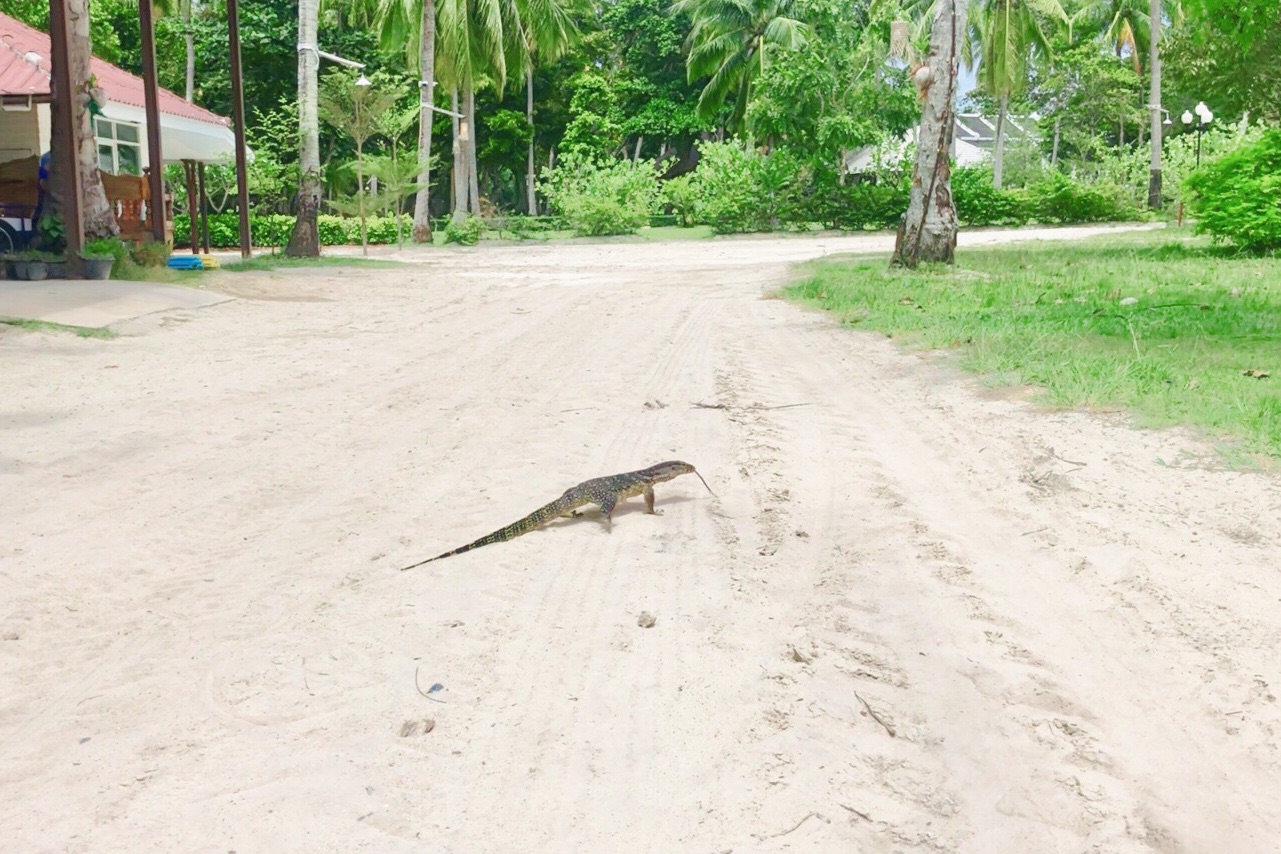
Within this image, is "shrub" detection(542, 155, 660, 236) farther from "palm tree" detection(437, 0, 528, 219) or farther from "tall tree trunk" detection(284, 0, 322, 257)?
"tall tree trunk" detection(284, 0, 322, 257)

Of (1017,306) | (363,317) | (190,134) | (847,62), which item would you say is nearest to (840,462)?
(1017,306)

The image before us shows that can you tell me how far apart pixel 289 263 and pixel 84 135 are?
5.68m

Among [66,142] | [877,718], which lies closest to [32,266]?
[66,142]

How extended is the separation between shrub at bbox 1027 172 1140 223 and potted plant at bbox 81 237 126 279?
31.0m

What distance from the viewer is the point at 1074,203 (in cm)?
3859

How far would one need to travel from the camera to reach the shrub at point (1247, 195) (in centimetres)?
1695

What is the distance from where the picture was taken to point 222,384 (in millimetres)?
7844

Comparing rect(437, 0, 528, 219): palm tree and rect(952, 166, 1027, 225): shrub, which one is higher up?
rect(437, 0, 528, 219): palm tree

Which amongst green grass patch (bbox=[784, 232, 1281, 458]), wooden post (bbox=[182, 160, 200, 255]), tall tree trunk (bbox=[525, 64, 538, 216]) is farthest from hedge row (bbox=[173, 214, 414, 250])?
green grass patch (bbox=[784, 232, 1281, 458])

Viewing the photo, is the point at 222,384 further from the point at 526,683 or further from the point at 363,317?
the point at 526,683

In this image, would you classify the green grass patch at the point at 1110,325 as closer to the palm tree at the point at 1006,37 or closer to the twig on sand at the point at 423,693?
the twig on sand at the point at 423,693

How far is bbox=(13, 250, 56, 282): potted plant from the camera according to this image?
13.6 m

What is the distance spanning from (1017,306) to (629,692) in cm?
915

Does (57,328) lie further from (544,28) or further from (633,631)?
(544,28)
